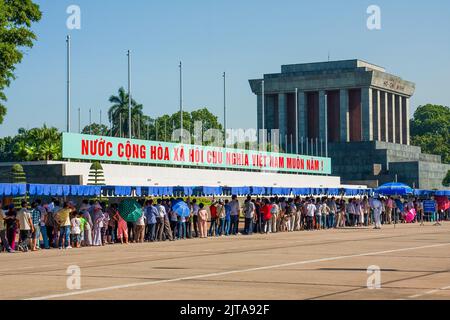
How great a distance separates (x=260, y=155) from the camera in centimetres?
7156

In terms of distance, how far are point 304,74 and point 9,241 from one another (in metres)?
97.1

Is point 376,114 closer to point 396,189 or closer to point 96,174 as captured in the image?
point 396,189

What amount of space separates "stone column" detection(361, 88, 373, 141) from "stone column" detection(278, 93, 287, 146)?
11623 mm

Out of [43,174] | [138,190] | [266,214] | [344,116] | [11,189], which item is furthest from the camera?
[344,116]

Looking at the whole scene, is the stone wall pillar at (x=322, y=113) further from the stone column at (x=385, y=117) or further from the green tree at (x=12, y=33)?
the green tree at (x=12, y=33)

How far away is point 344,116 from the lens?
409ft

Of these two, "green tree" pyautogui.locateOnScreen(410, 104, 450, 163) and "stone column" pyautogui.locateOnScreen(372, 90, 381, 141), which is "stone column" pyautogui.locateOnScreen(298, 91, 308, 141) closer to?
"stone column" pyautogui.locateOnScreen(372, 90, 381, 141)

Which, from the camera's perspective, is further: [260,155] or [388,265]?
[260,155]

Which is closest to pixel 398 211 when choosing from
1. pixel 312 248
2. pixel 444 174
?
pixel 312 248

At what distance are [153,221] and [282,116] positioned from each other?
9636 cm

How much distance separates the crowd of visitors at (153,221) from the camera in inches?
1163

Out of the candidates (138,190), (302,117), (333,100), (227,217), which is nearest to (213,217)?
(227,217)
